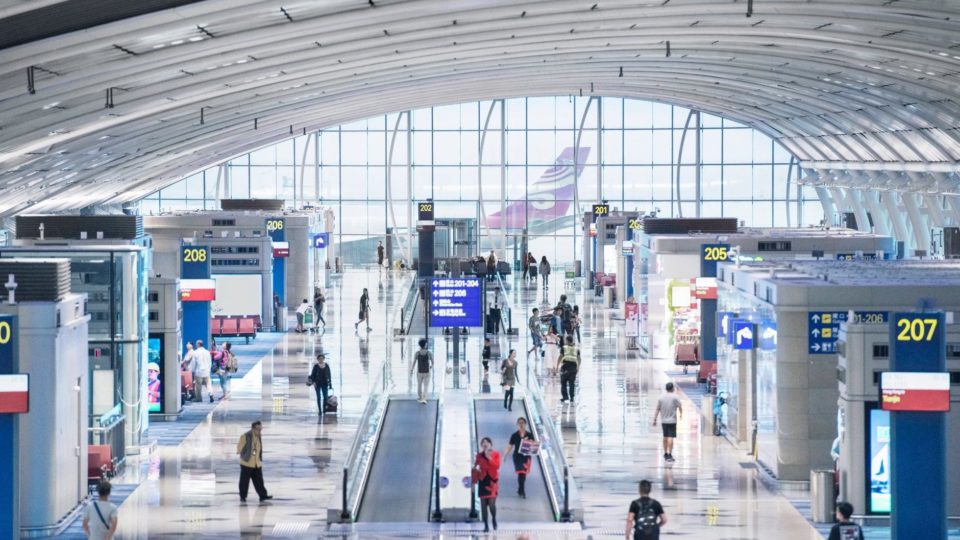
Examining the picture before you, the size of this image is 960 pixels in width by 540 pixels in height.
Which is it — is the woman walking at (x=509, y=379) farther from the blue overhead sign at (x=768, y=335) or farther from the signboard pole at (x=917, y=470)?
the signboard pole at (x=917, y=470)

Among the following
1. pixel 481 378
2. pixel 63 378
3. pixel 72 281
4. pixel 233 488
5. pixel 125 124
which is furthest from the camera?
pixel 125 124

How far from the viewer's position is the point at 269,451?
25.3 meters

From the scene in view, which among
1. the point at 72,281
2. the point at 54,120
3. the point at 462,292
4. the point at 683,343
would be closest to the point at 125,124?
the point at 54,120

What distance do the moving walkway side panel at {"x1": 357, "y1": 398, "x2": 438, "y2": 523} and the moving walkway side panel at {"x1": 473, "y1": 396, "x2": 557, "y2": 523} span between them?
0.94m

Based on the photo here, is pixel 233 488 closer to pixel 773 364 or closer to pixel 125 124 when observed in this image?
pixel 773 364

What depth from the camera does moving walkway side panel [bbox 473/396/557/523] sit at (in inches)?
811

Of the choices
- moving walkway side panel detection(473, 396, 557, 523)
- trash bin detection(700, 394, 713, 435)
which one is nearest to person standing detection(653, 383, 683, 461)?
moving walkway side panel detection(473, 396, 557, 523)

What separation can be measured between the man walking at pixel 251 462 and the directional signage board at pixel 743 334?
7362 millimetres

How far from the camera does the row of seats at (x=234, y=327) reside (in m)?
43.0

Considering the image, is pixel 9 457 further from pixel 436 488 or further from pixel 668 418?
pixel 668 418

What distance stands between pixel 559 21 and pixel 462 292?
5.88 meters

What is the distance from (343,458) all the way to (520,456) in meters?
4.28

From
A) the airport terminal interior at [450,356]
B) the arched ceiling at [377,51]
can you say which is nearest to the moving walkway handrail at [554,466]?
the airport terminal interior at [450,356]

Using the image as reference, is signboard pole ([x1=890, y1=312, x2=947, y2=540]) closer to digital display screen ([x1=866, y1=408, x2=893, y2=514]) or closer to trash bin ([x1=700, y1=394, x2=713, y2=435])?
digital display screen ([x1=866, y1=408, x2=893, y2=514])
